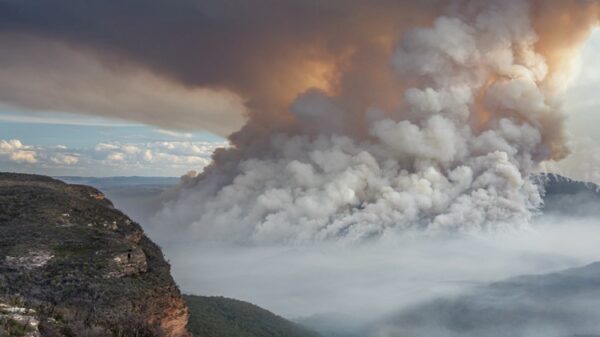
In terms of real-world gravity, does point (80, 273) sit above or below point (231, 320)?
above

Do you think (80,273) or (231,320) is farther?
(231,320)

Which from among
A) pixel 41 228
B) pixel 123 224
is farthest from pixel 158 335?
pixel 123 224

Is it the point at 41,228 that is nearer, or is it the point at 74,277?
the point at 74,277

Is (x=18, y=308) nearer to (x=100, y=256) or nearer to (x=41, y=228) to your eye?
(x=100, y=256)

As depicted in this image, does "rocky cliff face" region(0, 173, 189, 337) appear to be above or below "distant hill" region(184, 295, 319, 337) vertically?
above

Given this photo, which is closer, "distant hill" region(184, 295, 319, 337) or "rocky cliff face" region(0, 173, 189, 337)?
"rocky cliff face" region(0, 173, 189, 337)
